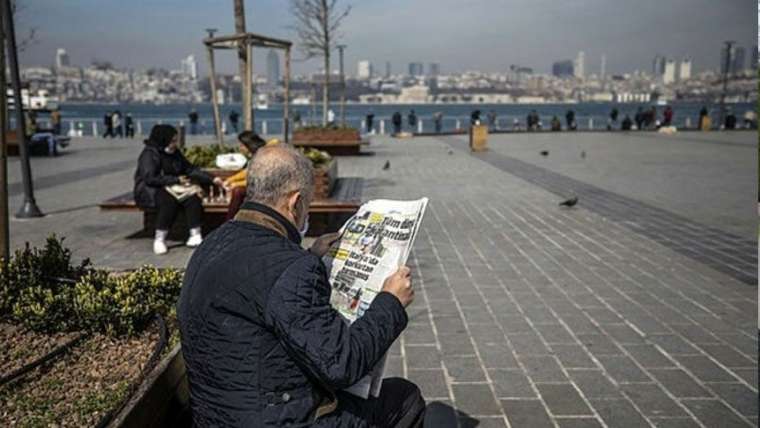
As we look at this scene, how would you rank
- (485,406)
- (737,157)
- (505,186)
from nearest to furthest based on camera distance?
(485,406) < (505,186) < (737,157)

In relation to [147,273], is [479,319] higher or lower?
lower

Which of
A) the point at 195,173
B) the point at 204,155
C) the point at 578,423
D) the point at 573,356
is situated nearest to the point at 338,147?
the point at 204,155

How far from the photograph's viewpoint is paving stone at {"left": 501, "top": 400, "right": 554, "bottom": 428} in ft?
11.5

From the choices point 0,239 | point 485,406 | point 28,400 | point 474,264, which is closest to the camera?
point 28,400

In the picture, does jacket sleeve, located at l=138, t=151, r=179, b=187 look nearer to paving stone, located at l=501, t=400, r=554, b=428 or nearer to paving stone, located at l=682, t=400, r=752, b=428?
paving stone, located at l=501, t=400, r=554, b=428

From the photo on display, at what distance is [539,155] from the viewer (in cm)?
2097

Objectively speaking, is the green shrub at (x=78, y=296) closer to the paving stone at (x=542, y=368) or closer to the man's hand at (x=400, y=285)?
the man's hand at (x=400, y=285)

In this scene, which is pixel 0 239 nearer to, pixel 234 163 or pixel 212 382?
pixel 212 382

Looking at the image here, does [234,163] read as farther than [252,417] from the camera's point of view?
Yes

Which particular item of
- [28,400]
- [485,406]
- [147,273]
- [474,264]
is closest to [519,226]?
[474,264]

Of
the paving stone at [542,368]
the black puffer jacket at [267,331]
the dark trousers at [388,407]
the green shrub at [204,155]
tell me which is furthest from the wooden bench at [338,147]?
the black puffer jacket at [267,331]

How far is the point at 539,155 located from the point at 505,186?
328 inches

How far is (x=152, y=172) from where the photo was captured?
7.40 metres

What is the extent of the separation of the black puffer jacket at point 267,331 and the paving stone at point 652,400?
2306 millimetres
